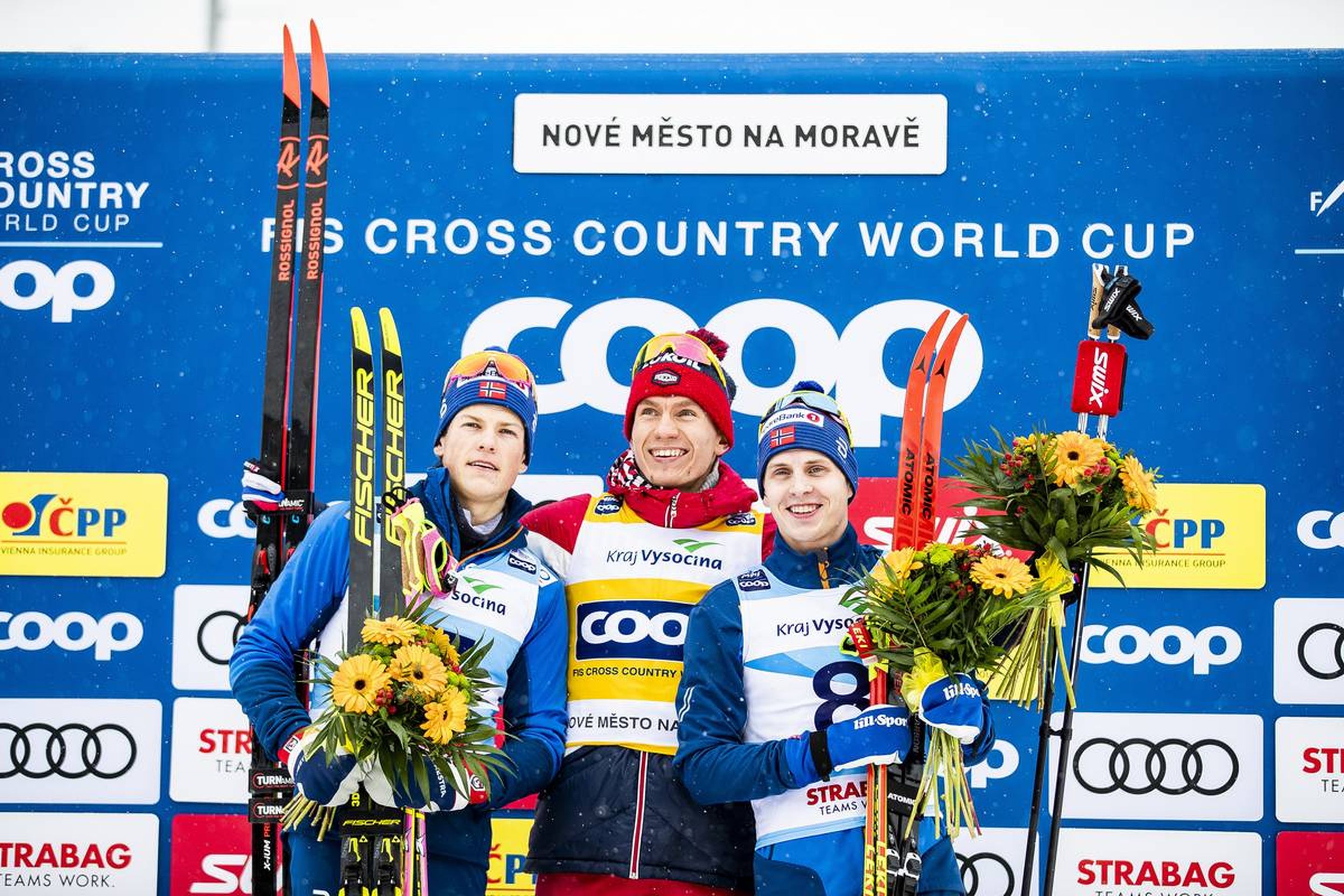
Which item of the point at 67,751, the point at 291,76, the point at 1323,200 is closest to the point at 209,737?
the point at 67,751

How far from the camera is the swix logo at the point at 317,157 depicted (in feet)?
11.0

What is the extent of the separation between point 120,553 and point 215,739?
56cm

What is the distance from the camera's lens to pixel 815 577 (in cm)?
304

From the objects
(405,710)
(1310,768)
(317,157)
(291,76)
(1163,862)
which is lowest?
(1163,862)

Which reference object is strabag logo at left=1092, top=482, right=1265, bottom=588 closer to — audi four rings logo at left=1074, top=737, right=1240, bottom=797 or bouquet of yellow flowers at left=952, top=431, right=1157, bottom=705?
audi four rings logo at left=1074, top=737, right=1240, bottom=797

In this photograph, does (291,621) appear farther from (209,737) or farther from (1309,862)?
(1309,862)

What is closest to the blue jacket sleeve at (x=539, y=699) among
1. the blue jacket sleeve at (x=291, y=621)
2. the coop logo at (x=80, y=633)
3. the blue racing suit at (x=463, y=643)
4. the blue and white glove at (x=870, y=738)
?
the blue racing suit at (x=463, y=643)

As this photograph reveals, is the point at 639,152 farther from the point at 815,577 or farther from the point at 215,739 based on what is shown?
the point at 215,739

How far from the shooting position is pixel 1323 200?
3795mm

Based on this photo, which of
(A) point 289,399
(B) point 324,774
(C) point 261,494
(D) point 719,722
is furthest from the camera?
(A) point 289,399

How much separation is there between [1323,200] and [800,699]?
2.04m

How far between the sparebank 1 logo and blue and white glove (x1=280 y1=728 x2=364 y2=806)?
133 centimetres

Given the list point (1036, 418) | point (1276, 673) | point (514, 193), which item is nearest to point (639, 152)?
point (514, 193)

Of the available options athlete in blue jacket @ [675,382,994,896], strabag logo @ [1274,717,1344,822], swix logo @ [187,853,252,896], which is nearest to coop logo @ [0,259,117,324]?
swix logo @ [187,853,252,896]
